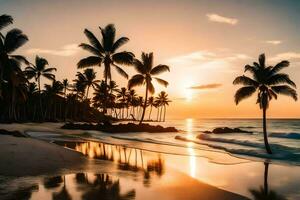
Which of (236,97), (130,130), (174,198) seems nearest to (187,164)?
(174,198)

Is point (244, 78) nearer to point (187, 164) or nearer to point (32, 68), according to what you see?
point (187, 164)

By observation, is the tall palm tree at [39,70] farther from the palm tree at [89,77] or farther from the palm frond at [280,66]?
the palm frond at [280,66]

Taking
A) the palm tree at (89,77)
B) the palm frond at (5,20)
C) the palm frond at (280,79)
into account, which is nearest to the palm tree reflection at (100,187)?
the palm frond at (280,79)

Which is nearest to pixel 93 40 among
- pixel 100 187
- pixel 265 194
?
pixel 100 187

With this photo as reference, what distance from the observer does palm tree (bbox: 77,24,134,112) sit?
40688 millimetres

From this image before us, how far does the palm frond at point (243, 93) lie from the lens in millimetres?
24419

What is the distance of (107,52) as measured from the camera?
137ft

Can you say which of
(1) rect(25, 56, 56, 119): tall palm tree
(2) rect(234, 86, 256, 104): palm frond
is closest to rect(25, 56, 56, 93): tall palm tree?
(1) rect(25, 56, 56, 119): tall palm tree

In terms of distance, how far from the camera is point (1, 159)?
11.7 metres

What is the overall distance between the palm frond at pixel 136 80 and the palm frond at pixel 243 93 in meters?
23.7

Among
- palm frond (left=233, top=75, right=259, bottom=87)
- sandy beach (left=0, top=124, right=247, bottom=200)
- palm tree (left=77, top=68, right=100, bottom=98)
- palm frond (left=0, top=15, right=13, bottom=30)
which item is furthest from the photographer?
palm tree (left=77, top=68, right=100, bottom=98)

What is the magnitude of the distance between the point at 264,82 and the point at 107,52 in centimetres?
2375

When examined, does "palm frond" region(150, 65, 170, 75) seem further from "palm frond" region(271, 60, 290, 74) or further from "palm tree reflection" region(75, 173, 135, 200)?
"palm tree reflection" region(75, 173, 135, 200)

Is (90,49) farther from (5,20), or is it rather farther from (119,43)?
(5,20)
